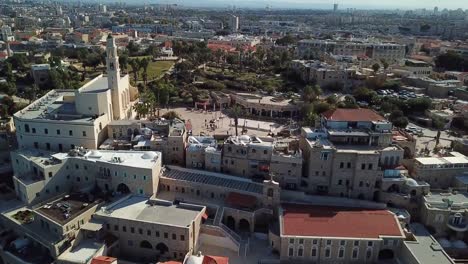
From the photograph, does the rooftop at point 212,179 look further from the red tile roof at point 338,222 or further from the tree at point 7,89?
the tree at point 7,89

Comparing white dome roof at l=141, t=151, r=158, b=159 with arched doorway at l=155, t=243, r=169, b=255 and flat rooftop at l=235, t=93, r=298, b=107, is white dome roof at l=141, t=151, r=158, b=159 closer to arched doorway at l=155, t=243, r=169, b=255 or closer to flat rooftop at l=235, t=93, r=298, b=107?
arched doorway at l=155, t=243, r=169, b=255

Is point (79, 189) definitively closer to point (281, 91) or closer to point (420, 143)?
point (420, 143)

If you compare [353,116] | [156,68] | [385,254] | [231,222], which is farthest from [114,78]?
[156,68]

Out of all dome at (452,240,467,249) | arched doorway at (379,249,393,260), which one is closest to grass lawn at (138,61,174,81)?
arched doorway at (379,249,393,260)

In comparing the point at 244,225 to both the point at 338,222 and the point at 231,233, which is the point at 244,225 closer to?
the point at 231,233

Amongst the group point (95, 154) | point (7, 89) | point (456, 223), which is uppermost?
point (7, 89)

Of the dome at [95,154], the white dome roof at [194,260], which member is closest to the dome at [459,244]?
the white dome roof at [194,260]
